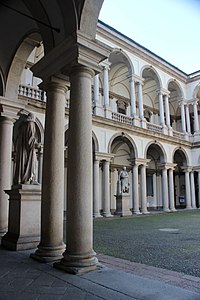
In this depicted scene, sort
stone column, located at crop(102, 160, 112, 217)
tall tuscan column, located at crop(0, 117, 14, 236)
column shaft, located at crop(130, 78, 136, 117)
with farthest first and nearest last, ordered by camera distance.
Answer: column shaft, located at crop(130, 78, 136, 117) < stone column, located at crop(102, 160, 112, 217) < tall tuscan column, located at crop(0, 117, 14, 236)

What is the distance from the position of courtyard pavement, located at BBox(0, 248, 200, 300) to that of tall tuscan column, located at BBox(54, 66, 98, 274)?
200 millimetres

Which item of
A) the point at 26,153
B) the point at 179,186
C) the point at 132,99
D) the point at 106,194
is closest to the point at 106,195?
the point at 106,194

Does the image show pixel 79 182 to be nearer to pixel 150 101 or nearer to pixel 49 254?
pixel 49 254

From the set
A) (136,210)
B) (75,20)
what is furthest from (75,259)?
(136,210)

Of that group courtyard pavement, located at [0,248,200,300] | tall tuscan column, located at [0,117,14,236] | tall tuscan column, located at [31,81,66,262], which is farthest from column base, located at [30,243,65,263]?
tall tuscan column, located at [0,117,14,236]

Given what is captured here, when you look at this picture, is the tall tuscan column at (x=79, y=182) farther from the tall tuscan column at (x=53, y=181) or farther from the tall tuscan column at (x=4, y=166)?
the tall tuscan column at (x=4, y=166)

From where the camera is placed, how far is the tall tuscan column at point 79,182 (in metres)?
3.41

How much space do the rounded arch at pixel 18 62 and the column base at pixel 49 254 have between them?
12.8 feet

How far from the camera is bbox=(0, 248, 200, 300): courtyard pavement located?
2576 millimetres

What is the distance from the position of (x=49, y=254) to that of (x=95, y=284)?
1.25m

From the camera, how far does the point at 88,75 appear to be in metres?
3.91

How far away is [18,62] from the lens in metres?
6.43

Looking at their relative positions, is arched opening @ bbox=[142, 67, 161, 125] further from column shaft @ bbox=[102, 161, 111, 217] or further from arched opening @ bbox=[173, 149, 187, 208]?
column shaft @ bbox=[102, 161, 111, 217]

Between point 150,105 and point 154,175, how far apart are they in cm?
688
